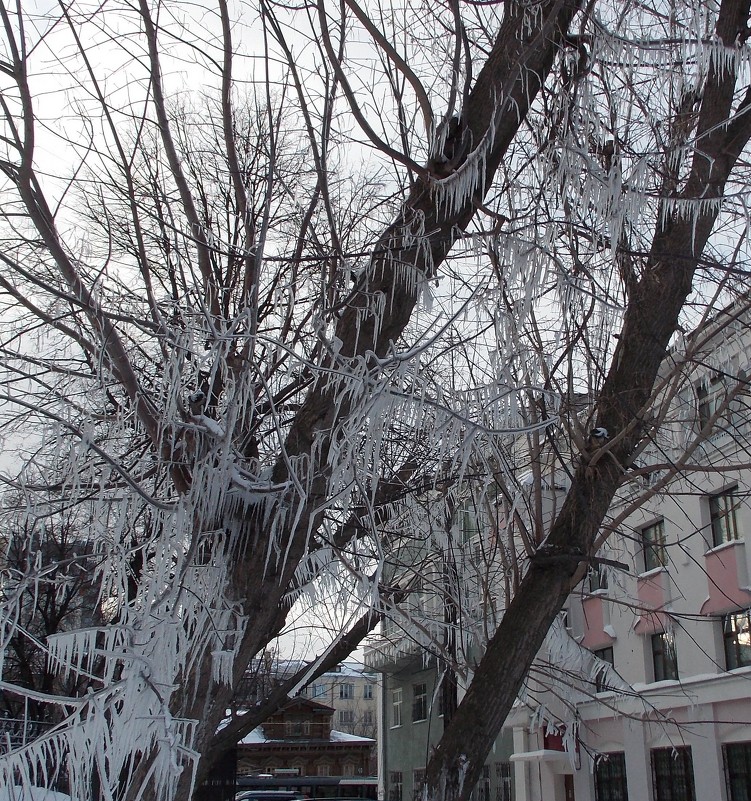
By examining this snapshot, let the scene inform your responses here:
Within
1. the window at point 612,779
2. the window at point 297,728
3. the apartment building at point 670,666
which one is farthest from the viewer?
the window at point 297,728

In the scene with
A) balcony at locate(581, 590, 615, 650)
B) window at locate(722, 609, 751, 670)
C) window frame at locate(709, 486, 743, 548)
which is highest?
window frame at locate(709, 486, 743, 548)

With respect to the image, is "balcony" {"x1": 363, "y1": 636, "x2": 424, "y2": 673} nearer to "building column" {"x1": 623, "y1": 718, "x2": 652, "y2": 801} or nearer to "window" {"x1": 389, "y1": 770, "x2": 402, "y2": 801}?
"building column" {"x1": 623, "y1": 718, "x2": 652, "y2": 801}

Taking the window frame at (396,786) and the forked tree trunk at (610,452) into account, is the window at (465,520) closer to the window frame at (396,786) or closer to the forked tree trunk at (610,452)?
the forked tree trunk at (610,452)

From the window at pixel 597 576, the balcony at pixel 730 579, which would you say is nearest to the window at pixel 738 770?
the balcony at pixel 730 579

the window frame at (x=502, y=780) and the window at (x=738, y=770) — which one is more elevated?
the window at (x=738, y=770)

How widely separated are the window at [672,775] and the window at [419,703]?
9.00 m

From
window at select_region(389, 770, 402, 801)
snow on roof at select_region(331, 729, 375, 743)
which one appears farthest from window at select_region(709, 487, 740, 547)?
snow on roof at select_region(331, 729, 375, 743)

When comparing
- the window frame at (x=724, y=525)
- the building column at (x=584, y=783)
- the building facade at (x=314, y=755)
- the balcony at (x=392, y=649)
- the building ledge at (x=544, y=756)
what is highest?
the window frame at (x=724, y=525)

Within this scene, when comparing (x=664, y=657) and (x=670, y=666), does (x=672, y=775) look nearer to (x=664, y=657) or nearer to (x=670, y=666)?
(x=670, y=666)

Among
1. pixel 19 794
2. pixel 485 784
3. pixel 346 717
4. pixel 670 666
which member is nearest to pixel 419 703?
pixel 485 784

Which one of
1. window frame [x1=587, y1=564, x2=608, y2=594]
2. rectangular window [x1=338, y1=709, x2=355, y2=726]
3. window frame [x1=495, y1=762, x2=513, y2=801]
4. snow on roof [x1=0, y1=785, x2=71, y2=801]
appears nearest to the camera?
snow on roof [x1=0, y1=785, x2=71, y2=801]

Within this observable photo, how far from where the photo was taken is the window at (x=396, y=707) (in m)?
28.7

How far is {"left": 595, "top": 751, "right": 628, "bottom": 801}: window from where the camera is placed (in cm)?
1678

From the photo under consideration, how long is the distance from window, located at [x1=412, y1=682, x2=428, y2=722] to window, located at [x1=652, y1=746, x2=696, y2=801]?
9.00 m
